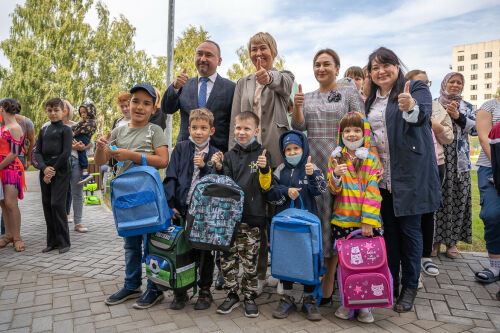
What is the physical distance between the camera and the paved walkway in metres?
2.96

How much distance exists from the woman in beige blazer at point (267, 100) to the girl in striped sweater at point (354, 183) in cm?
70

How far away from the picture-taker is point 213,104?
3.94 meters

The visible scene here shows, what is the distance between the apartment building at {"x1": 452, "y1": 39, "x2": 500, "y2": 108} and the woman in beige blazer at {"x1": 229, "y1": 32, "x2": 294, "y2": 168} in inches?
3786

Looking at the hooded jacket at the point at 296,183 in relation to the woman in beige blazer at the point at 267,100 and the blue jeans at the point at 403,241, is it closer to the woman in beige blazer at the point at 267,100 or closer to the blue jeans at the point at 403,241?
the woman in beige blazer at the point at 267,100

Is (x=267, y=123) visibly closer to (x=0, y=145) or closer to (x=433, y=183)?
(x=433, y=183)

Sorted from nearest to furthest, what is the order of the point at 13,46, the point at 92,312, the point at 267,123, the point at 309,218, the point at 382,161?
the point at 309,218, the point at 92,312, the point at 382,161, the point at 267,123, the point at 13,46

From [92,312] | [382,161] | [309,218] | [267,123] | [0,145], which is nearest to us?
[309,218]

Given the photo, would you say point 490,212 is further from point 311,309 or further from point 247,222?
point 247,222

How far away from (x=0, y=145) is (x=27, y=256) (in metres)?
1.79

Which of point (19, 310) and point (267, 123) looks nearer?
point (19, 310)

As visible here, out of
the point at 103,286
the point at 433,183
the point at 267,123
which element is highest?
the point at 267,123

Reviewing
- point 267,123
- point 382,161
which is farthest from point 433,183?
point 267,123

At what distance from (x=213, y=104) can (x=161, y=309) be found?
2.27m

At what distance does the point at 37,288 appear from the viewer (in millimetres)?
3832
